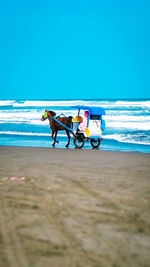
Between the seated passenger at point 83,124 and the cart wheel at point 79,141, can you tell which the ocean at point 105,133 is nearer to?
the cart wheel at point 79,141

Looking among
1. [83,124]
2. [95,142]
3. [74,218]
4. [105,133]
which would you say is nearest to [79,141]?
[83,124]

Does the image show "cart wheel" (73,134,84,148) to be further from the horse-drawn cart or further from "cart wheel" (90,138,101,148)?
"cart wheel" (90,138,101,148)

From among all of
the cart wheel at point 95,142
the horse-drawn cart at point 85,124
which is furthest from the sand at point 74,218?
the cart wheel at point 95,142

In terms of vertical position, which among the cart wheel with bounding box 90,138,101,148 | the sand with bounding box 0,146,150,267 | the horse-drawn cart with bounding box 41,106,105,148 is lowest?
the sand with bounding box 0,146,150,267

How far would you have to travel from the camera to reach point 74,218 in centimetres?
298

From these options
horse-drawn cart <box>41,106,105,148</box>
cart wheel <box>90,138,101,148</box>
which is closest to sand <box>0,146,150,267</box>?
horse-drawn cart <box>41,106,105,148</box>

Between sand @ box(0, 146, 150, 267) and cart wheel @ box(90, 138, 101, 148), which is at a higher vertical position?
cart wheel @ box(90, 138, 101, 148)

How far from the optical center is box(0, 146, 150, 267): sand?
2.26 meters

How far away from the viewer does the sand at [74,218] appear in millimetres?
2256

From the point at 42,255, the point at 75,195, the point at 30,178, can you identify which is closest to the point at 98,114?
the point at 30,178

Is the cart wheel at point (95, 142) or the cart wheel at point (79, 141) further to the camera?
the cart wheel at point (95, 142)

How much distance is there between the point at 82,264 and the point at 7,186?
2265 millimetres

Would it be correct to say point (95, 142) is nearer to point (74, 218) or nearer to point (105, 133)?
point (105, 133)

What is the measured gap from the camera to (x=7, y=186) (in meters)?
4.23
